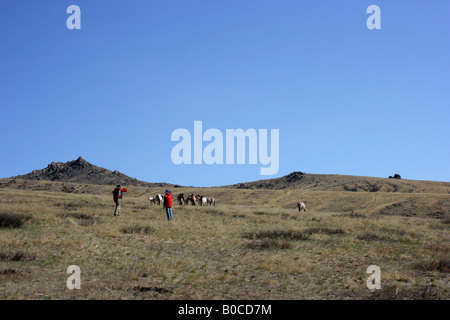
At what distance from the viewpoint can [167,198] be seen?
23688 millimetres

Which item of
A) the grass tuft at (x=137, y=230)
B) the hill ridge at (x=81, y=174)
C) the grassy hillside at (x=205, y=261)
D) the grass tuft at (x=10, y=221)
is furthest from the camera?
the hill ridge at (x=81, y=174)

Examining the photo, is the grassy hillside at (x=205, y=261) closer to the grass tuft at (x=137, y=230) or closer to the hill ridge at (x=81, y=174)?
the grass tuft at (x=137, y=230)

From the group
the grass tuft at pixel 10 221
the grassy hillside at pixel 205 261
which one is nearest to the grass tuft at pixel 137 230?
the grassy hillside at pixel 205 261

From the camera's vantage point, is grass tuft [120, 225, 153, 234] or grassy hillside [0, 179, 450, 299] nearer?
grassy hillside [0, 179, 450, 299]

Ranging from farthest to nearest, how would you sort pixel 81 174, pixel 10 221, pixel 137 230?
pixel 81 174 < pixel 137 230 < pixel 10 221

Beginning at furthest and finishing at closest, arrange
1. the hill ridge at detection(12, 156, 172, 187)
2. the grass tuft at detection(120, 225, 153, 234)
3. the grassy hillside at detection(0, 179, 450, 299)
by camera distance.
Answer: the hill ridge at detection(12, 156, 172, 187) < the grass tuft at detection(120, 225, 153, 234) < the grassy hillside at detection(0, 179, 450, 299)

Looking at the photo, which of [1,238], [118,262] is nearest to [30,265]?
[118,262]

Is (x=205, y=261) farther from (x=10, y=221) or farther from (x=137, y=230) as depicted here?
(x=10, y=221)

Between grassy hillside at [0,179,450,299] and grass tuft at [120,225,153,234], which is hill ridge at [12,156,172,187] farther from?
grassy hillside at [0,179,450,299]

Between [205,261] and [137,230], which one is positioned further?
[137,230]

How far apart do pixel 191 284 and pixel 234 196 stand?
260 feet

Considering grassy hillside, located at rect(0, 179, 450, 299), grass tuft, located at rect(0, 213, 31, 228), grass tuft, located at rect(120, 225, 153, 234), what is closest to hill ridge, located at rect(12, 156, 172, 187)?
grass tuft, located at rect(0, 213, 31, 228)

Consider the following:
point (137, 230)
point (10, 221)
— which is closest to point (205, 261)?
point (137, 230)

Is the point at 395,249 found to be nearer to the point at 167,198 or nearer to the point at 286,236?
the point at 286,236
